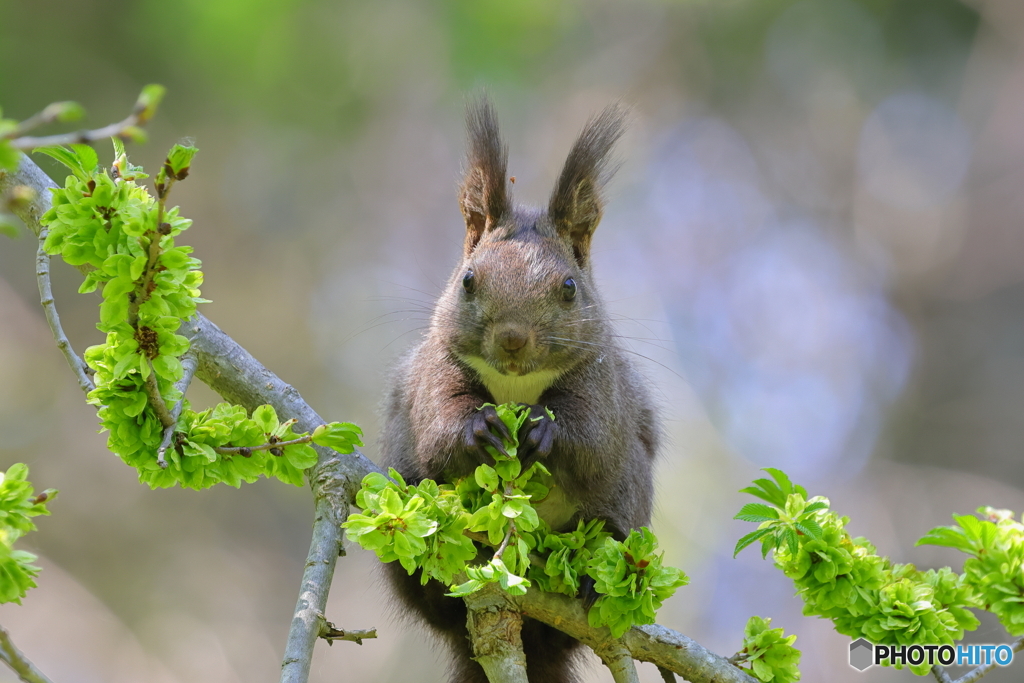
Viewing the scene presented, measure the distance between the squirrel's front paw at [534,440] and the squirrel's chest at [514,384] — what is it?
15.0 inches

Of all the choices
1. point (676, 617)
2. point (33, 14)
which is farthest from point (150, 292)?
point (33, 14)

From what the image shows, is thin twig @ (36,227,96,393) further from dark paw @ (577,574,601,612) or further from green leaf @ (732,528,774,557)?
green leaf @ (732,528,774,557)

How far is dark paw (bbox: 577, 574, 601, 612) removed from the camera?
2.72m

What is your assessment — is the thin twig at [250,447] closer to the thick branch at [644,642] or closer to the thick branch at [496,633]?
the thick branch at [496,633]

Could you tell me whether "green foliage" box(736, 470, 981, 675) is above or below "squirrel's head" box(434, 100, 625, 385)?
below

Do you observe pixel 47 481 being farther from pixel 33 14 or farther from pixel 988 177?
pixel 988 177

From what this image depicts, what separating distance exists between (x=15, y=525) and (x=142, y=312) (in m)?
0.50

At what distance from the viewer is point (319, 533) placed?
277 centimetres

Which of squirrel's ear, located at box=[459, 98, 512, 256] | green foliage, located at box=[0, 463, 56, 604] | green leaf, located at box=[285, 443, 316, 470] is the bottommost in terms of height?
green foliage, located at box=[0, 463, 56, 604]

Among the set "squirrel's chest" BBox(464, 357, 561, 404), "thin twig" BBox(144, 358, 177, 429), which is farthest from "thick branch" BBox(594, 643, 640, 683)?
"thin twig" BBox(144, 358, 177, 429)

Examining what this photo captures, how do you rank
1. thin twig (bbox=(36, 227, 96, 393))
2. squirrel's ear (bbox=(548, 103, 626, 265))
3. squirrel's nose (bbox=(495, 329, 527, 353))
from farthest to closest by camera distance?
1. squirrel's ear (bbox=(548, 103, 626, 265))
2. squirrel's nose (bbox=(495, 329, 527, 353))
3. thin twig (bbox=(36, 227, 96, 393))

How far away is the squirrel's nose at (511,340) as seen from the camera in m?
2.84

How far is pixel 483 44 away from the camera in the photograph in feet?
28.3

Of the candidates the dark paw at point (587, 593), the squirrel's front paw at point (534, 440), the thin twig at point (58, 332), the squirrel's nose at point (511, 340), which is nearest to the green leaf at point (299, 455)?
the thin twig at point (58, 332)
